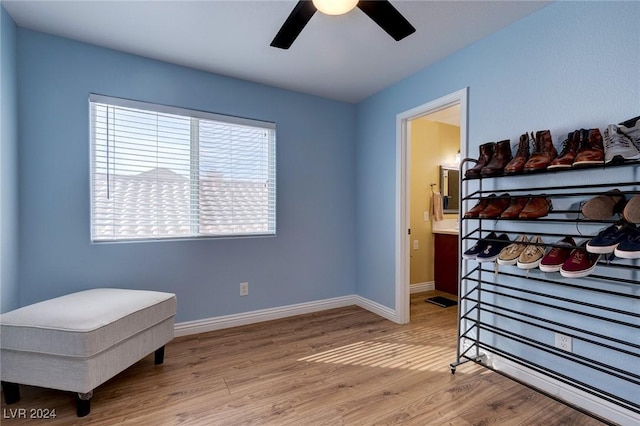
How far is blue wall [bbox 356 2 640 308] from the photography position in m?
1.61

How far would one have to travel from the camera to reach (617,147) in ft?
4.75

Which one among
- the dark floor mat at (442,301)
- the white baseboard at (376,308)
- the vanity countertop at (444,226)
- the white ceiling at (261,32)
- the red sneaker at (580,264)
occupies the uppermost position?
the white ceiling at (261,32)

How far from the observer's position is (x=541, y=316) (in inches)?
75.7

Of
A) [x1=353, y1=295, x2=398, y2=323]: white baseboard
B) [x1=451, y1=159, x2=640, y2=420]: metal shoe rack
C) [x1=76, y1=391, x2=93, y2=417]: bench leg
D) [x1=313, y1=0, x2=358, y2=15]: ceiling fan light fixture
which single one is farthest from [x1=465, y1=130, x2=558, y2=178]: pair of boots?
[x1=76, y1=391, x2=93, y2=417]: bench leg

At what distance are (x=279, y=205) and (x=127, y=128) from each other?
148 cm

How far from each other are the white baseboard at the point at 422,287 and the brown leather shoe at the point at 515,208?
2.47 metres

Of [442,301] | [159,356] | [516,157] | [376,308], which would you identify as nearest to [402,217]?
[376,308]

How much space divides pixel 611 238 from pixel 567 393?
1022mm

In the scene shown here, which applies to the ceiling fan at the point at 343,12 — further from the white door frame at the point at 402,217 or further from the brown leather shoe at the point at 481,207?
the white door frame at the point at 402,217

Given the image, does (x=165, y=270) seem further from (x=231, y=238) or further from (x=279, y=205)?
(x=279, y=205)

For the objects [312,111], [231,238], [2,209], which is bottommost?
[231,238]

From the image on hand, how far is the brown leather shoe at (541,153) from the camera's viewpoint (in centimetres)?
171

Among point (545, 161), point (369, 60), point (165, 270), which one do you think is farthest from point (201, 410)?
point (369, 60)

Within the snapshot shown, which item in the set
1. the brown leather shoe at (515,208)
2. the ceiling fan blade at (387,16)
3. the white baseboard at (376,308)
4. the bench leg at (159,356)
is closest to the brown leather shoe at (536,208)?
the brown leather shoe at (515,208)
